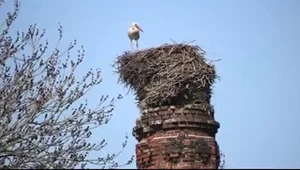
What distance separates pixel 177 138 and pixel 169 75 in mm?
1287

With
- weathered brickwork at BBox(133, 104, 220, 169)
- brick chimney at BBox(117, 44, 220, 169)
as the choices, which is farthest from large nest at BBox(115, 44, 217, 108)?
weathered brickwork at BBox(133, 104, 220, 169)

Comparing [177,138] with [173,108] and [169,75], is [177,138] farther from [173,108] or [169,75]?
[169,75]

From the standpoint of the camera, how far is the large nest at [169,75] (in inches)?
378

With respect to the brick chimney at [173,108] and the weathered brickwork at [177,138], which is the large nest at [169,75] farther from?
the weathered brickwork at [177,138]

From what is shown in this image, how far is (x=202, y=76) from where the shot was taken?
32.0 ft

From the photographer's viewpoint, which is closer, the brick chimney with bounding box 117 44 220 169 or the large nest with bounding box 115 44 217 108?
the brick chimney with bounding box 117 44 220 169

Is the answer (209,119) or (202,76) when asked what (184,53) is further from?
(209,119)

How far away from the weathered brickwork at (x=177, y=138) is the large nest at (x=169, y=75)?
0.26 meters

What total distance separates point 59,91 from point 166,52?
2826 millimetres

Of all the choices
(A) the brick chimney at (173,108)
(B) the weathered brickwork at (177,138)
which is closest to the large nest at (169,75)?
(A) the brick chimney at (173,108)

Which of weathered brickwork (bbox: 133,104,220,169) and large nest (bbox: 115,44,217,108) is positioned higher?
large nest (bbox: 115,44,217,108)

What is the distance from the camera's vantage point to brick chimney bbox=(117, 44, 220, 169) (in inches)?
351

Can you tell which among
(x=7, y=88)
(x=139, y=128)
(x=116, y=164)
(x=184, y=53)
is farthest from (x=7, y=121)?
(x=184, y=53)

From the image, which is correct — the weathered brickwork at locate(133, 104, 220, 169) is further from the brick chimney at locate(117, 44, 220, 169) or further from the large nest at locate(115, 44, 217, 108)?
the large nest at locate(115, 44, 217, 108)
